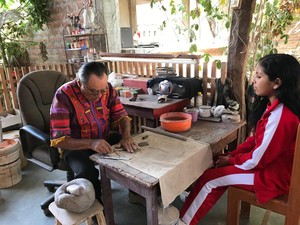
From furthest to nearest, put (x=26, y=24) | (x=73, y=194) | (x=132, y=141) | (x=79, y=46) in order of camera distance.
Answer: (x=26, y=24) < (x=79, y=46) < (x=132, y=141) < (x=73, y=194)

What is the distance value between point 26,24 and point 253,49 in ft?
12.3

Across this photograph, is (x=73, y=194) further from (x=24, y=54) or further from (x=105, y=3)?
(x=24, y=54)

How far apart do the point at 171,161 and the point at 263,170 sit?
49 cm

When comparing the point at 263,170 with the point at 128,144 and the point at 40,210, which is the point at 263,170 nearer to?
the point at 128,144

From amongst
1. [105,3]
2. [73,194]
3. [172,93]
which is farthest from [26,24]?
[73,194]

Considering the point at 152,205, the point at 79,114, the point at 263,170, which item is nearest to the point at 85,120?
the point at 79,114

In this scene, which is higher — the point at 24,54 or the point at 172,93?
the point at 24,54

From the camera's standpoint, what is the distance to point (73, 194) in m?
1.23

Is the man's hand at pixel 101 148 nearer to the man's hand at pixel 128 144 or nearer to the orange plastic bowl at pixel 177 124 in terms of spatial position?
the man's hand at pixel 128 144

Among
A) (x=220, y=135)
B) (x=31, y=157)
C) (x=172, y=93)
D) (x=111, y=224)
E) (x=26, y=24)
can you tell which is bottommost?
(x=111, y=224)

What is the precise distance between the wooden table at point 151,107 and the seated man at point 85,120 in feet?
0.96

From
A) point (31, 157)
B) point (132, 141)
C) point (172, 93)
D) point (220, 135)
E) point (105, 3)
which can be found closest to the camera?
point (132, 141)

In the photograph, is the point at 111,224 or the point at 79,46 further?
the point at 79,46

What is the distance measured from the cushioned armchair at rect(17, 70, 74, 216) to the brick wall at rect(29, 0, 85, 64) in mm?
1922
